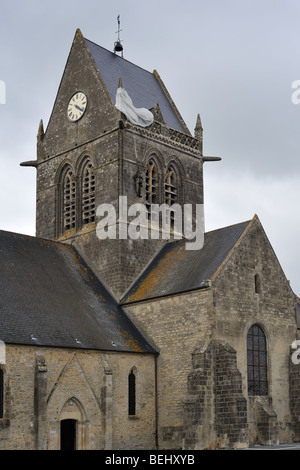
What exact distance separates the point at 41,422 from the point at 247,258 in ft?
35.6

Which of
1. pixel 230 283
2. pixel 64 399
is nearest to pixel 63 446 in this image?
pixel 64 399

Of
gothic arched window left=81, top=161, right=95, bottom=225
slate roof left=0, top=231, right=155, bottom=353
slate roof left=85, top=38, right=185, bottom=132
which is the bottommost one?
slate roof left=0, top=231, right=155, bottom=353

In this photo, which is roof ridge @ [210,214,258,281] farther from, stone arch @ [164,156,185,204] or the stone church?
stone arch @ [164,156,185,204]

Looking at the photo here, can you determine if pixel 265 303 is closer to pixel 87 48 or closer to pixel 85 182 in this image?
pixel 85 182

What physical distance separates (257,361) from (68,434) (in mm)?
8422

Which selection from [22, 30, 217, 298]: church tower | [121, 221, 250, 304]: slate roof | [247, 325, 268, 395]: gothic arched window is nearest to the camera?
[247, 325, 268, 395]: gothic arched window

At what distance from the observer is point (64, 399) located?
2617 centimetres

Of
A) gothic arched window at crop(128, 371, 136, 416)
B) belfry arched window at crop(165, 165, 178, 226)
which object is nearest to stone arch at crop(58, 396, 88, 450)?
gothic arched window at crop(128, 371, 136, 416)

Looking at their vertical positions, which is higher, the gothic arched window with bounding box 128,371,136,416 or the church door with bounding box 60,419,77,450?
the gothic arched window with bounding box 128,371,136,416

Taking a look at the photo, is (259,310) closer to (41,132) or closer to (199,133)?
(199,133)

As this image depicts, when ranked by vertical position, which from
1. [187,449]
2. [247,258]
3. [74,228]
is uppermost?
[74,228]

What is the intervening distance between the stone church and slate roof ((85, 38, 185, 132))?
0.14m

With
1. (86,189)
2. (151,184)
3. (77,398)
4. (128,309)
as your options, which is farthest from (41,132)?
(77,398)

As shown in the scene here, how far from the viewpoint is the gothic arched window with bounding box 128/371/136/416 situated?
1129 inches
